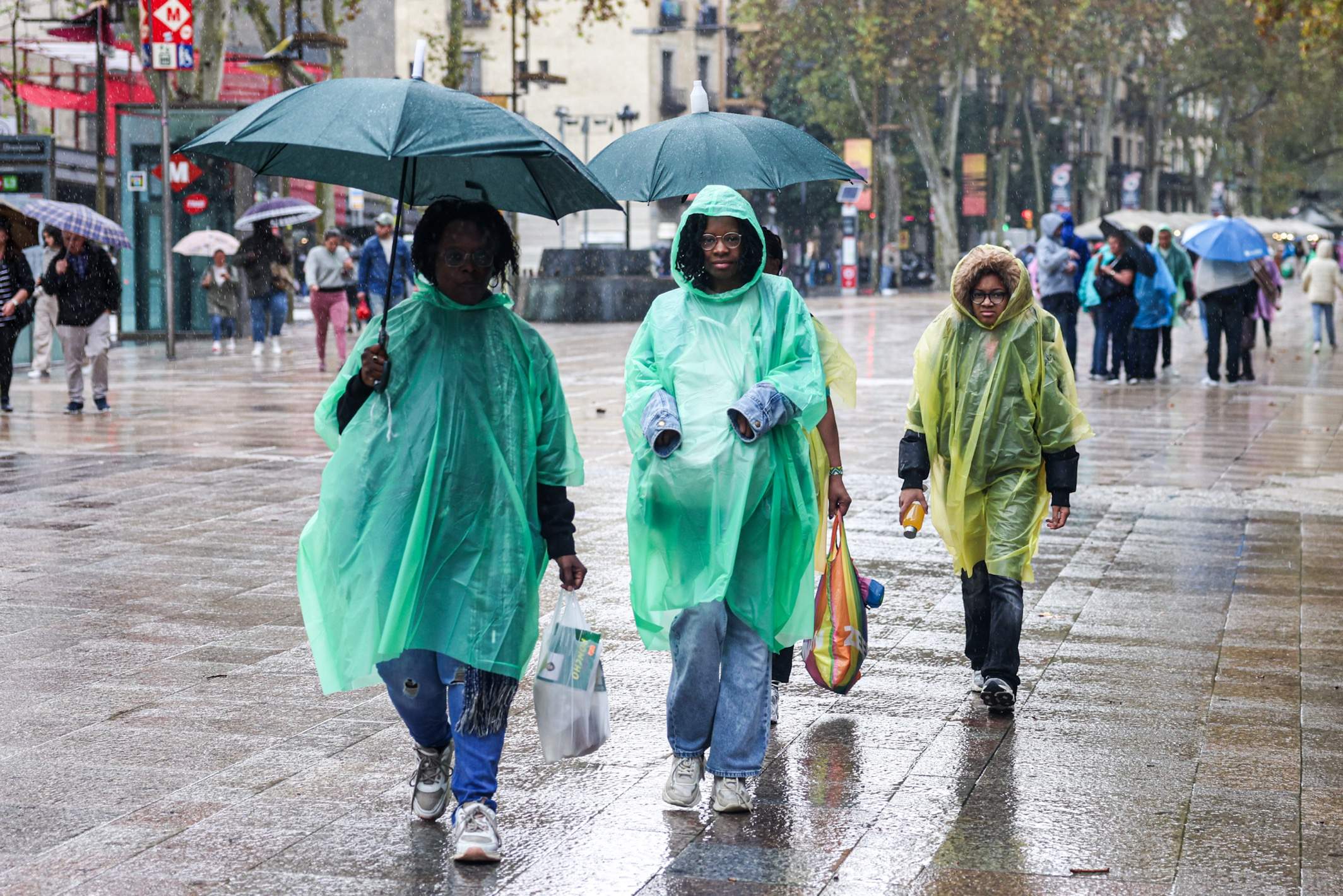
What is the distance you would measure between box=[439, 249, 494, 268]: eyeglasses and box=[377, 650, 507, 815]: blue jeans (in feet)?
2.97

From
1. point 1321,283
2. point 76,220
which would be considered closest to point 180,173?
point 76,220

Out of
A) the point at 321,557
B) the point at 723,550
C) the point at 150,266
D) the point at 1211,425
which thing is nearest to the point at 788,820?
the point at 723,550

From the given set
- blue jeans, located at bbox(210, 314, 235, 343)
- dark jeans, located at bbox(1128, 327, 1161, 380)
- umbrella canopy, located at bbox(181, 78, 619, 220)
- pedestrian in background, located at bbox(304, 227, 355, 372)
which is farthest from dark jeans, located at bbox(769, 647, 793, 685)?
blue jeans, located at bbox(210, 314, 235, 343)

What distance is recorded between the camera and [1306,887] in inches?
157

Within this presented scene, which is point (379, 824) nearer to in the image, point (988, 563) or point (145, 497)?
point (988, 563)

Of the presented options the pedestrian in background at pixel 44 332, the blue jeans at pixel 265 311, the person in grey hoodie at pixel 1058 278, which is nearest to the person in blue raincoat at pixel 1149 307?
the person in grey hoodie at pixel 1058 278

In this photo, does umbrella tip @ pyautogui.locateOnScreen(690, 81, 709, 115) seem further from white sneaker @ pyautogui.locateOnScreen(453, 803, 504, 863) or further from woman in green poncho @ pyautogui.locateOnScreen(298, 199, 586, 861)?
white sneaker @ pyautogui.locateOnScreen(453, 803, 504, 863)

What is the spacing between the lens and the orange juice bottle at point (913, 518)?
5.74 m

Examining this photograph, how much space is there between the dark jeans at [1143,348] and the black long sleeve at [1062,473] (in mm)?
14247

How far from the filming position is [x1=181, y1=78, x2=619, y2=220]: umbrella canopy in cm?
401

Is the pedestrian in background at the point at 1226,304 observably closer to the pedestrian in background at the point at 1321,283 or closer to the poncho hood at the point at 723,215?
the pedestrian in background at the point at 1321,283

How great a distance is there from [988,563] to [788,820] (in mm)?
1481

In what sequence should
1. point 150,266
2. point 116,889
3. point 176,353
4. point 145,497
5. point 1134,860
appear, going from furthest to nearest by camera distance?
1. point 150,266
2. point 176,353
3. point 145,497
4. point 1134,860
5. point 116,889

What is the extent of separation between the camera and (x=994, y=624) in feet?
18.7
